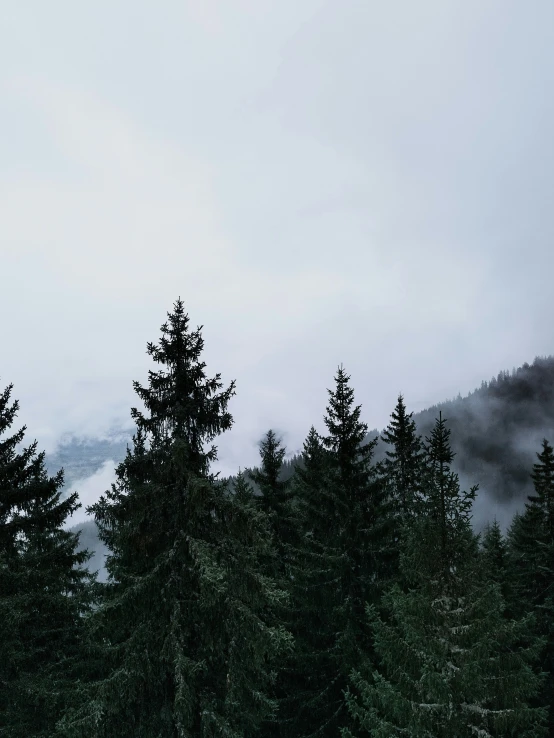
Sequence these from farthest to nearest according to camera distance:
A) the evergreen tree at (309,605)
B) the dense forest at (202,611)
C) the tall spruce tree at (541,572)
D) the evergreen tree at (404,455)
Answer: the tall spruce tree at (541,572) < the evergreen tree at (404,455) < the evergreen tree at (309,605) < the dense forest at (202,611)

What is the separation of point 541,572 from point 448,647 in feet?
72.0

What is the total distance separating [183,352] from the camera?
11.8 m

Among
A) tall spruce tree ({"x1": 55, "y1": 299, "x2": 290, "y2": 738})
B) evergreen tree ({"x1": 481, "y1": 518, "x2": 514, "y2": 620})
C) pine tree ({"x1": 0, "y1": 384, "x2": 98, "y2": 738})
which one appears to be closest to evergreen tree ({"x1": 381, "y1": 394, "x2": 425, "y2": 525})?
evergreen tree ({"x1": 481, "y1": 518, "x2": 514, "y2": 620})

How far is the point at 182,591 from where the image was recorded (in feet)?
36.7

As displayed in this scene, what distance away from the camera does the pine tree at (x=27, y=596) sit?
12414mm

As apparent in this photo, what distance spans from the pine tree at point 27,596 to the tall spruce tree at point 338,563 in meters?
7.93

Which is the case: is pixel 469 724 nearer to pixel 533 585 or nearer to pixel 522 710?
pixel 522 710

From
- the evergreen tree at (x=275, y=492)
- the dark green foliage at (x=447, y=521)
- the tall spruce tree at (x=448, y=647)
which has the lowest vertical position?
the tall spruce tree at (x=448, y=647)

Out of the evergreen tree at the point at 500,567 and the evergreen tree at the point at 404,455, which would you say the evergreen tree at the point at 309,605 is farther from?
the evergreen tree at the point at 500,567

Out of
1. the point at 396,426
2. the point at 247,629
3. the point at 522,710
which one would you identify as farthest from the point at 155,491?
the point at 396,426

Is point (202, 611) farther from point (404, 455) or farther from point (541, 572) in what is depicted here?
point (541, 572)

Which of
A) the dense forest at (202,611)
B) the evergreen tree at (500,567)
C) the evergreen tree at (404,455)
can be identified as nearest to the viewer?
the dense forest at (202,611)

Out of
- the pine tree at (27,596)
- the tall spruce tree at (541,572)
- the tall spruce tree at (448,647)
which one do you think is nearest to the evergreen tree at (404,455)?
the tall spruce tree at (541,572)

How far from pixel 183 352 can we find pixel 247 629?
673 cm
